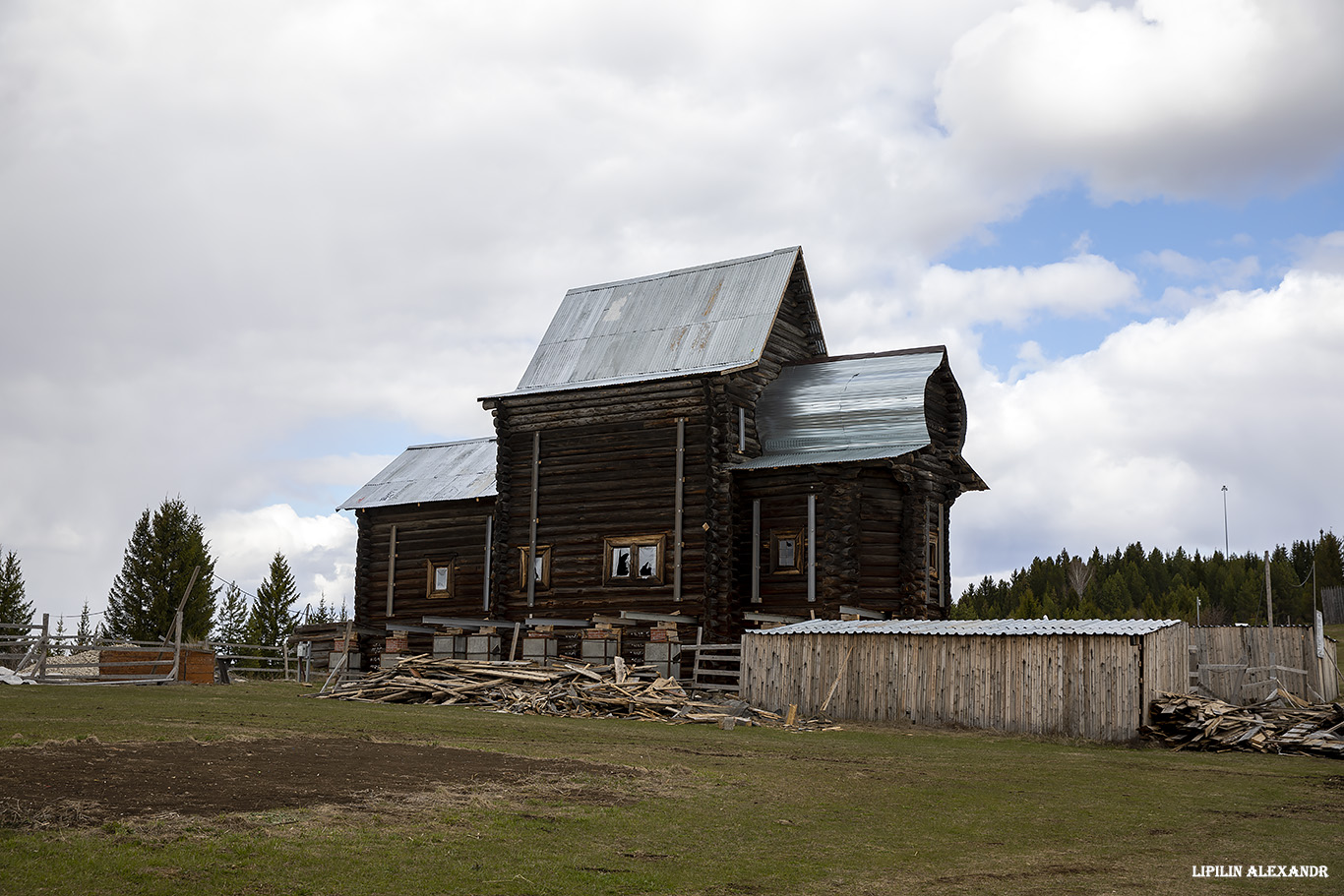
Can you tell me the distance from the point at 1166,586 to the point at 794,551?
8389 cm

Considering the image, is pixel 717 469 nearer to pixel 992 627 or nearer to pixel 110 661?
pixel 992 627

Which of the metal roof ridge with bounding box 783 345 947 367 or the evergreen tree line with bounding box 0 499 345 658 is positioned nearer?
the metal roof ridge with bounding box 783 345 947 367

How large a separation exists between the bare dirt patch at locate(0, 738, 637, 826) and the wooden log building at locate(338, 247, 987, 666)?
57.0ft

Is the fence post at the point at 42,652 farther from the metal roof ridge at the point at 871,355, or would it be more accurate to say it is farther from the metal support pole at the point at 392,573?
the metal roof ridge at the point at 871,355

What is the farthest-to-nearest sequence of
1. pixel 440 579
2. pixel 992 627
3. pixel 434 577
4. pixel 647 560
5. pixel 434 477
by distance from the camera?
pixel 434 477
pixel 434 577
pixel 440 579
pixel 647 560
pixel 992 627

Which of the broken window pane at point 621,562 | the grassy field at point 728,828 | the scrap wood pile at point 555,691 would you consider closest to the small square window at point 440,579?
the broken window pane at point 621,562

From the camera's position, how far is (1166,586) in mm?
106750

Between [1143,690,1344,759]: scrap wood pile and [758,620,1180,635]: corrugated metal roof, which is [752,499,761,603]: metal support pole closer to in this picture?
[758,620,1180,635]: corrugated metal roof

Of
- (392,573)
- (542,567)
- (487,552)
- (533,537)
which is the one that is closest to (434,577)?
(392,573)

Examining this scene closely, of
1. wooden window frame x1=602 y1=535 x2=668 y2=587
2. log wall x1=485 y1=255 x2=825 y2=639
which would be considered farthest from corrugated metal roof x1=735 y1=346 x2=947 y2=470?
wooden window frame x1=602 y1=535 x2=668 y2=587

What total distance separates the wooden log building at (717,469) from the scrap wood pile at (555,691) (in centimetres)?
390

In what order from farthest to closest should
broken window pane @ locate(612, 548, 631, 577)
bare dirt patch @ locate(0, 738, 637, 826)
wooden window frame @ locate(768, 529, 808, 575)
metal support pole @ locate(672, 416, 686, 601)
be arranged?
1. broken window pane @ locate(612, 548, 631, 577)
2. metal support pole @ locate(672, 416, 686, 601)
3. wooden window frame @ locate(768, 529, 808, 575)
4. bare dirt patch @ locate(0, 738, 637, 826)

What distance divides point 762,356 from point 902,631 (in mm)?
13240

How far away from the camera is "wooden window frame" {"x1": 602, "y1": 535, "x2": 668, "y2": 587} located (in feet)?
115
